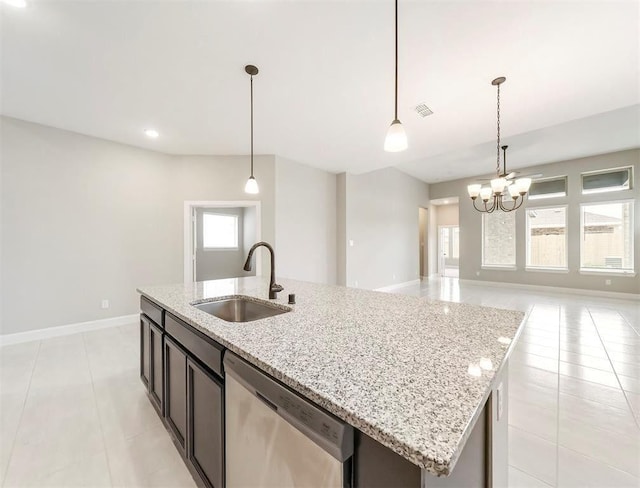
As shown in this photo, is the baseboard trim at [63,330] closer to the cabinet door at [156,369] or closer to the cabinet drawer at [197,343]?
the cabinet door at [156,369]

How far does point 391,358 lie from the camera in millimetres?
877

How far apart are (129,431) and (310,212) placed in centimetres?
421

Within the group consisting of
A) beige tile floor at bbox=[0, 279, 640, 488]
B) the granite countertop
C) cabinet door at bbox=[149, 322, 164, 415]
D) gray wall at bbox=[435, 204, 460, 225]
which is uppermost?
gray wall at bbox=[435, 204, 460, 225]

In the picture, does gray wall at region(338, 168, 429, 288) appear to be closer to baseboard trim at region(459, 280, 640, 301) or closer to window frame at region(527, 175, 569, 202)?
baseboard trim at region(459, 280, 640, 301)

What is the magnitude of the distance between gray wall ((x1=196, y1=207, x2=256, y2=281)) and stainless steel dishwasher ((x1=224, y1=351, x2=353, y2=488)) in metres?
5.26

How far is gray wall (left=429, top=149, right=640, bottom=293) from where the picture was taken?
5789 mm

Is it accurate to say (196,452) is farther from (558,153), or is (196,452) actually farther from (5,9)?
(558,153)

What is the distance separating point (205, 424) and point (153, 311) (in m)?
0.93

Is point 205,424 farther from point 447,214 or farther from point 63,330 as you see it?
point 447,214

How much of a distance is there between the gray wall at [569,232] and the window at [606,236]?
0.12 m

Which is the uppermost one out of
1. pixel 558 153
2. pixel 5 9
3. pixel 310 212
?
pixel 558 153

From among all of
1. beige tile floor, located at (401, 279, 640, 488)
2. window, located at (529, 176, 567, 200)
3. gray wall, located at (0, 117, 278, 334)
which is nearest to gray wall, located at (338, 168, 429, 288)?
gray wall, located at (0, 117, 278, 334)

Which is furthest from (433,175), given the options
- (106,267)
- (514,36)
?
(106,267)

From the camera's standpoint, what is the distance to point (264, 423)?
2.91 feet
